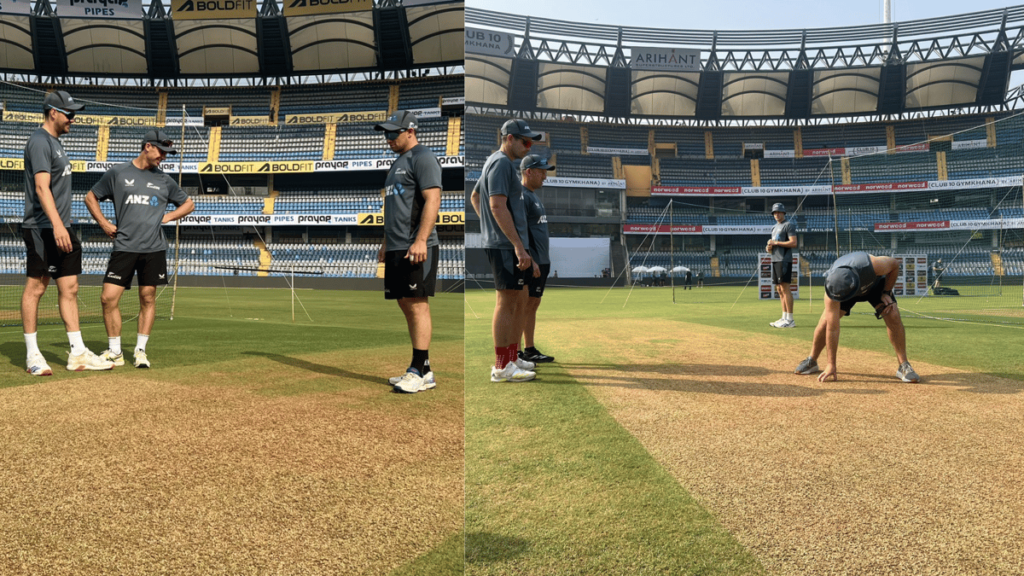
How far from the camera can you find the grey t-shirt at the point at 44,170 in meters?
3.92

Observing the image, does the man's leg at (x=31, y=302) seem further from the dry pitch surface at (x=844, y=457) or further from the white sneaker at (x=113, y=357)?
the dry pitch surface at (x=844, y=457)

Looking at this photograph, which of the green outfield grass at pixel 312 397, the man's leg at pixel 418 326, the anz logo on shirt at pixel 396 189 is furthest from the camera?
the man's leg at pixel 418 326

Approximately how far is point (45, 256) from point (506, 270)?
2.97m

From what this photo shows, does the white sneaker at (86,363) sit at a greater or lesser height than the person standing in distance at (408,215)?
lesser

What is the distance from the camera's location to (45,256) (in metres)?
4.03

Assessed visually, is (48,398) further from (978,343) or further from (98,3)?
(98,3)

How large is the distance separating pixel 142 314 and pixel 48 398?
4.36 ft

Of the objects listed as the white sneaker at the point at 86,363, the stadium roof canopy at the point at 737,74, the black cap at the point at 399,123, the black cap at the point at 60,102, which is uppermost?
the stadium roof canopy at the point at 737,74

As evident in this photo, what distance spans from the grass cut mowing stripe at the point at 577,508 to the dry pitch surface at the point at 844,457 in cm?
10

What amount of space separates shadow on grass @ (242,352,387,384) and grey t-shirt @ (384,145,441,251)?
3.19 ft

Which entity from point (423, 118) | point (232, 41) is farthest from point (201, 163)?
point (423, 118)

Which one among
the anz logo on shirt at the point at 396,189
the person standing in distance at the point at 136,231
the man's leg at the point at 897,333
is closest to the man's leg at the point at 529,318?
the anz logo on shirt at the point at 396,189

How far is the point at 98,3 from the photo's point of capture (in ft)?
96.4

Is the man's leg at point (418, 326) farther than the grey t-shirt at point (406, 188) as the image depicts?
Yes
